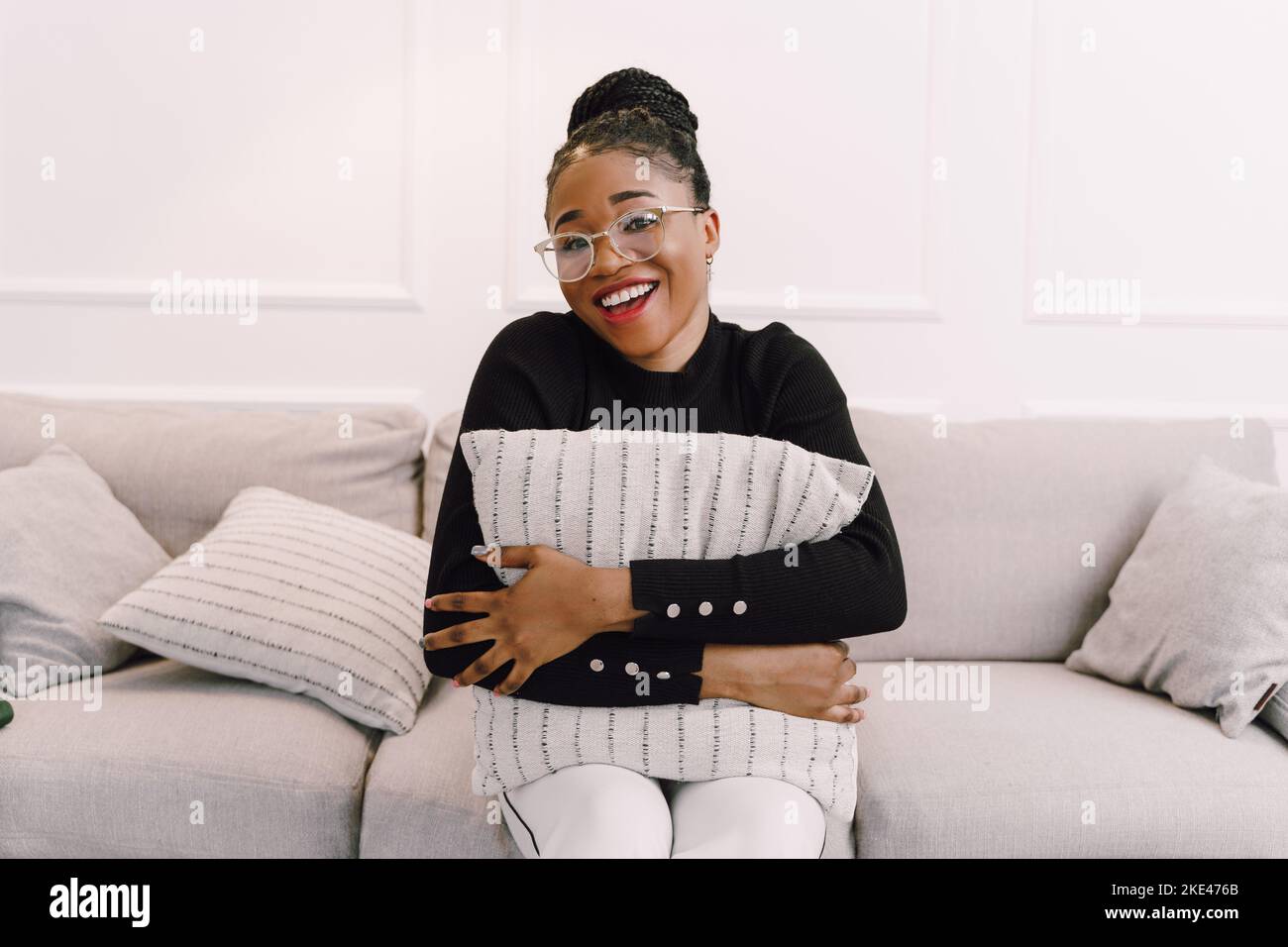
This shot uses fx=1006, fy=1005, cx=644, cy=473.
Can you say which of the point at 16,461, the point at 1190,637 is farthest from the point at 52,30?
the point at 1190,637

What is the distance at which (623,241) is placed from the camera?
4.37 ft

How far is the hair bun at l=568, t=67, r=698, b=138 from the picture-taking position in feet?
4.73

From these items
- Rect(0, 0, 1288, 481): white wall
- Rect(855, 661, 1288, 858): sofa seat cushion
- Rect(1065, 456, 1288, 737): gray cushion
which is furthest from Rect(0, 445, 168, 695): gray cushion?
Rect(1065, 456, 1288, 737): gray cushion

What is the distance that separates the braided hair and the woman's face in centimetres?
2

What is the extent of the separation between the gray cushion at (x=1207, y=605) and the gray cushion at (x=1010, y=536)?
2.6 inches

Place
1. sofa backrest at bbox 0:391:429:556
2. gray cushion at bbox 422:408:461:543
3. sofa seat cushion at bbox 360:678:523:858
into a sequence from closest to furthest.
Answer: sofa seat cushion at bbox 360:678:523:858 < sofa backrest at bbox 0:391:429:556 < gray cushion at bbox 422:408:461:543

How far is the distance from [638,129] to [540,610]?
67 cm

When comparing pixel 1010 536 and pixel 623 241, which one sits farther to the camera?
pixel 1010 536

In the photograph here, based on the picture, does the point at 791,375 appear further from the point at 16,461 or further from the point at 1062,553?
the point at 16,461

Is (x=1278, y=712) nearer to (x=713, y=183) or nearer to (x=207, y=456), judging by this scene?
(x=713, y=183)

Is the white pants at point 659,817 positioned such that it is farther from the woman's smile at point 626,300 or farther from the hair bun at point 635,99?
the hair bun at point 635,99

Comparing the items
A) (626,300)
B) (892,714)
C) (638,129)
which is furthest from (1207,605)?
(638,129)

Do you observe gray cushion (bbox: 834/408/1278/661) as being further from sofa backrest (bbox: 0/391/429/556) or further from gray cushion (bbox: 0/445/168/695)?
gray cushion (bbox: 0/445/168/695)
